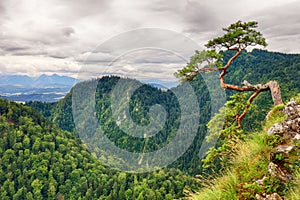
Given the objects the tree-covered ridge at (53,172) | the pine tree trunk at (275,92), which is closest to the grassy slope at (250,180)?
the pine tree trunk at (275,92)

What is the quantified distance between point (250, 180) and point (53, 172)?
126m

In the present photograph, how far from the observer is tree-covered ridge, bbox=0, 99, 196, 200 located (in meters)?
102

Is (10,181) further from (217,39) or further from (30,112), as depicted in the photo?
(217,39)

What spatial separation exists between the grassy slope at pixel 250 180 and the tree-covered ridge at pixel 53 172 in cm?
9084

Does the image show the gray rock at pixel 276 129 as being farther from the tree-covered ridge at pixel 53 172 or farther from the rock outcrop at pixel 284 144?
the tree-covered ridge at pixel 53 172

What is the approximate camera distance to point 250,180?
5.31m

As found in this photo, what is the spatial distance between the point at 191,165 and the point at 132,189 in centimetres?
5535

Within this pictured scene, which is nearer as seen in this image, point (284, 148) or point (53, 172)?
point (284, 148)

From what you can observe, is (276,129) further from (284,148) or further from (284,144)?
(284,148)

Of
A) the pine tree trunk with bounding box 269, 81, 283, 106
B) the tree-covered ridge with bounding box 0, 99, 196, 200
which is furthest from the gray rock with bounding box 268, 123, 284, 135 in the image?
the tree-covered ridge with bounding box 0, 99, 196, 200

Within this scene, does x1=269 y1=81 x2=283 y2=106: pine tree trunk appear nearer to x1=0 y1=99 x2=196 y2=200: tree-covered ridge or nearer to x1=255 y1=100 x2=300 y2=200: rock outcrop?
x1=255 y1=100 x2=300 y2=200: rock outcrop

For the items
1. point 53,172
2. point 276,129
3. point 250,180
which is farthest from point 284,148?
point 53,172

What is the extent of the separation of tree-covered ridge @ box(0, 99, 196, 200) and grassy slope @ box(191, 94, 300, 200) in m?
90.8

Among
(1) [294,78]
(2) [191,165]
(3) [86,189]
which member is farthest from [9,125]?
(1) [294,78]
